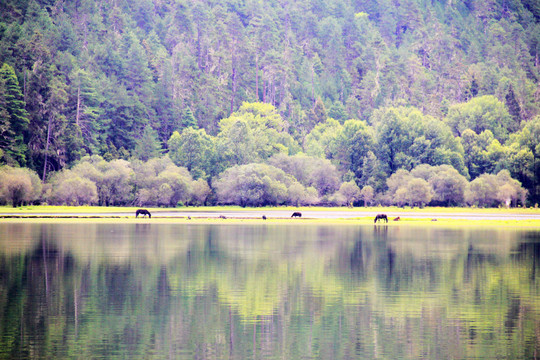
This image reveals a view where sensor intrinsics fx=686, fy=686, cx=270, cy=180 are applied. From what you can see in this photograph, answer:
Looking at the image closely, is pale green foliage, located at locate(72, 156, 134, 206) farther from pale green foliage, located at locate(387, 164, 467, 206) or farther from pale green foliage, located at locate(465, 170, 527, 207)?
pale green foliage, located at locate(465, 170, 527, 207)

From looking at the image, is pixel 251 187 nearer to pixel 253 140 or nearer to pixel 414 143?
pixel 253 140

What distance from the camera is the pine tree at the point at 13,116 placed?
414 feet

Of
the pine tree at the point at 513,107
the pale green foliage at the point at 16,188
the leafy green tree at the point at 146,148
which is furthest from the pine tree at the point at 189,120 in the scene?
the pine tree at the point at 513,107

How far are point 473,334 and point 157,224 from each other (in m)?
61.6

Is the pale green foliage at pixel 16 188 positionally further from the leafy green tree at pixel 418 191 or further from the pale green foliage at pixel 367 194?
the leafy green tree at pixel 418 191

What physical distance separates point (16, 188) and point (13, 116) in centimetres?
2813

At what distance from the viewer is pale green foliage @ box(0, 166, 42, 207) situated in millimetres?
105625

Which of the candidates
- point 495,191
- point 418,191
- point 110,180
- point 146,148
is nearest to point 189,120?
point 146,148

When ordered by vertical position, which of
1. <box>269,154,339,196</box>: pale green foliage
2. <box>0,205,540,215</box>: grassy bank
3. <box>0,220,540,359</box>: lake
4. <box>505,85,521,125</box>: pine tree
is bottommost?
<box>0,220,540,359</box>: lake

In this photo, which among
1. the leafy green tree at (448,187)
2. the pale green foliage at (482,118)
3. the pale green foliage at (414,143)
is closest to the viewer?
the leafy green tree at (448,187)

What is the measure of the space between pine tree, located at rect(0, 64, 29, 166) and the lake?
78825 millimetres

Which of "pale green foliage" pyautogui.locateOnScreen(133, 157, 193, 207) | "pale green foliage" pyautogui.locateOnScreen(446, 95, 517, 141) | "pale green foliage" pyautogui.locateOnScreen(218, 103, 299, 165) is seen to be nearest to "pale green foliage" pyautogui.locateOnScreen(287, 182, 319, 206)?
"pale green foliage" pyautogui.locateOnScreen(218, 103, 299, 165)

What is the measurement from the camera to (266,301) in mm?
29703

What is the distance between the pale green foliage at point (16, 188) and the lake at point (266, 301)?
5627cm
